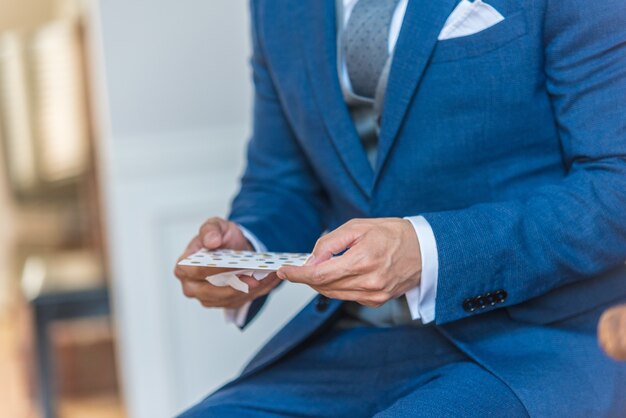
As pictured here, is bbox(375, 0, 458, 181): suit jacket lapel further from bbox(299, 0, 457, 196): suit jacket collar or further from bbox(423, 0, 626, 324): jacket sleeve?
bbox(423, 0, 626, 324): jacket sleeve

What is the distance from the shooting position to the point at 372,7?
1.20m

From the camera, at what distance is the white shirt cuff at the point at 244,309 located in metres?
1.32

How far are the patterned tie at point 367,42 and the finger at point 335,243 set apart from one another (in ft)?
0.90

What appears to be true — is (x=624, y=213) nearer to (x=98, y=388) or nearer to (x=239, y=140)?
(x=239, y=140)

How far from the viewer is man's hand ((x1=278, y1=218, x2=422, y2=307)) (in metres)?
0.98

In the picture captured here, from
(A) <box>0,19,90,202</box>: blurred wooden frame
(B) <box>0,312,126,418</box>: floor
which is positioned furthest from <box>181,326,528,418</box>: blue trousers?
(A) <box>0,19,90,202</box>: blurred wooden frame

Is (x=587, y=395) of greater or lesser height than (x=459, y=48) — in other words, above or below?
below

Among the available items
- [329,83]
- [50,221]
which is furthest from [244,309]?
[50,221]

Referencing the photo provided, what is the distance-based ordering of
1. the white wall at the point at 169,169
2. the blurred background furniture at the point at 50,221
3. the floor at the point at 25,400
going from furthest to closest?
the floor at the point at 25,400
the blurred background furniture at the point at 50,221
the white wall at the point at 169,169

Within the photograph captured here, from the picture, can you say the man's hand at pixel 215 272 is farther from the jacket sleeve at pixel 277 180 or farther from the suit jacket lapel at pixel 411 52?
the suit jacket lapel at pixel 411 52

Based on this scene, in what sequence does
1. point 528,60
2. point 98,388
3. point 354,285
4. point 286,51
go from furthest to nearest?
1. point 98,388
2. point 286,51
3. point 528,60
4. point 354,285

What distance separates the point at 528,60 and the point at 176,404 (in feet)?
4.87

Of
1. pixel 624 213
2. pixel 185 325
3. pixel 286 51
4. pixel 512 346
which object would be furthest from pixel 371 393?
pixel 185 325

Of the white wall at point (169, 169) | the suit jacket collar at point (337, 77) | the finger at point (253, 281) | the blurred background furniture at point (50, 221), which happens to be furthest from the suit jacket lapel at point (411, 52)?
the blurred background furniture at point (50, 221)
